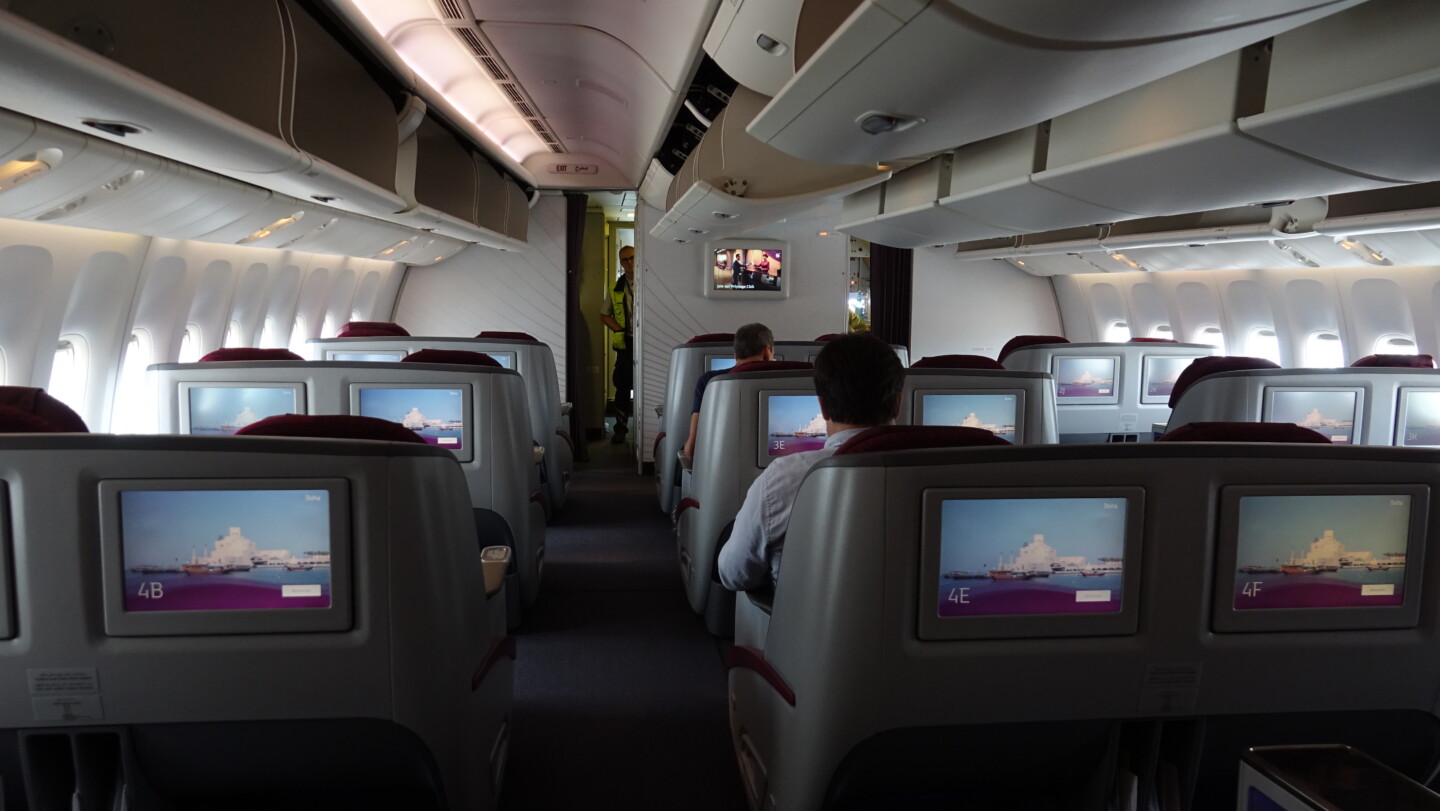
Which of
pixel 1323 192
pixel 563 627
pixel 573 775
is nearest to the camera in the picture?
pixel 573 775

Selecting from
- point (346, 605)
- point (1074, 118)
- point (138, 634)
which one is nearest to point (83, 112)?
point (138, 634)

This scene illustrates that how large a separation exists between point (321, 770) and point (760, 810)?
1.33 meters

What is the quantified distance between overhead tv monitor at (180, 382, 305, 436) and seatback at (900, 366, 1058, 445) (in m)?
3.30

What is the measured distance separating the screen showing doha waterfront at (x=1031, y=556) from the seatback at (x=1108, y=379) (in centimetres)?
632

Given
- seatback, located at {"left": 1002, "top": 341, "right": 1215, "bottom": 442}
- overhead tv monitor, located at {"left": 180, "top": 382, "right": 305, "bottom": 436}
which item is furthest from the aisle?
seatback, located at {"left": 1002, "top": 341, "right": 1215, "bottom": 442}

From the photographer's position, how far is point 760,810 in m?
2.62

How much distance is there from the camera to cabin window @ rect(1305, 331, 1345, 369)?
9.02 m

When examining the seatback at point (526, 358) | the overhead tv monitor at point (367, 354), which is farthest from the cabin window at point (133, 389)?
the overhead tv monitor at point (367, 354)

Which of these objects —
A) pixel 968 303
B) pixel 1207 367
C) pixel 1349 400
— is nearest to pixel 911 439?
pixel 1207 367

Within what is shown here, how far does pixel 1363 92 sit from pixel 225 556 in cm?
320

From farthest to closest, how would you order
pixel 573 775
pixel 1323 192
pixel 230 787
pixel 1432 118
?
1. pixel 1323 192
2. pixel 573 775
3. pixel 1432 118
4. pixel 230 787

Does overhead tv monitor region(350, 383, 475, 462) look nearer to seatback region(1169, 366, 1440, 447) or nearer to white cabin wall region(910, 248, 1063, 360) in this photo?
seatback region(1169, 366, 1440, 447)

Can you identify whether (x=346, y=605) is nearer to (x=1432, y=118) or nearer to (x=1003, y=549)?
(x=1003, y=549)

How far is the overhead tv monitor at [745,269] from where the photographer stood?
419 inches
